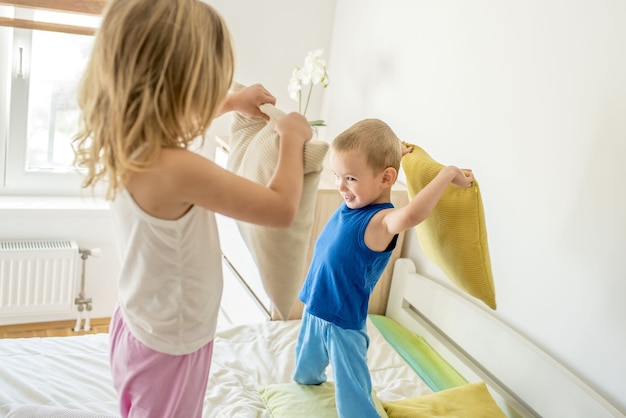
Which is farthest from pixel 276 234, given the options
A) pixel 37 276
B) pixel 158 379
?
pixel 37 276

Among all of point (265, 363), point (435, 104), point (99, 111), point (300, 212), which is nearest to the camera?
point (99, 111)

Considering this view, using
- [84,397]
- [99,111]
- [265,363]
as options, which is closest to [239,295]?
[265,363]

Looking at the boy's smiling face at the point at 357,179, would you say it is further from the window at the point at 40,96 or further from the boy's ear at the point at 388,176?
the window at the point at 40,96

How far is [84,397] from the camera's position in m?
1.70

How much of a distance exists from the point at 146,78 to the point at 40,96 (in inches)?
86.8

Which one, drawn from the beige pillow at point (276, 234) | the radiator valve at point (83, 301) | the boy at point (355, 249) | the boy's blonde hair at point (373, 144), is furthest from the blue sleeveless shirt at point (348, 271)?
the radiator valve at point (83, 301)

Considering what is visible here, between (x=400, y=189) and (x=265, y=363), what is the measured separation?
2.65ft

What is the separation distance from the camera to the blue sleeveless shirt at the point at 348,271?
163 cm

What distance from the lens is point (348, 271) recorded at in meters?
1.64

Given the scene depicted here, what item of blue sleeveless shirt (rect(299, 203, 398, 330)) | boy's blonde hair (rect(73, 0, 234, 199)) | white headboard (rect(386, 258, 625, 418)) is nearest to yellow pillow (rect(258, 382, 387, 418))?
blue sleeveless shirt (rect(299, 203, 398, 330))

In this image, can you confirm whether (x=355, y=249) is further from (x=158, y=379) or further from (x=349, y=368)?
(x=158, y=379)

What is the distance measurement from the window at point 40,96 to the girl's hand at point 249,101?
5.94 ft

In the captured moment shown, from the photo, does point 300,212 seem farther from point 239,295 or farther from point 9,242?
point 9,242

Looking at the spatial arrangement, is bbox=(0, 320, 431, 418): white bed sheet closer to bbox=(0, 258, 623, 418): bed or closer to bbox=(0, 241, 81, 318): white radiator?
bbox=(0, 258, 623, 418): bed
